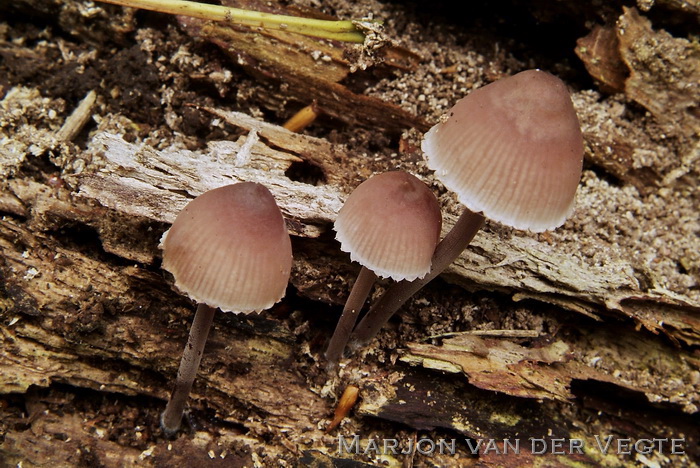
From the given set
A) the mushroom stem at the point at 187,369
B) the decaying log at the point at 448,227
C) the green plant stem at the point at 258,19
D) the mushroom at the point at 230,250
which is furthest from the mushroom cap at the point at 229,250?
the green plant stem at the point at 258,19

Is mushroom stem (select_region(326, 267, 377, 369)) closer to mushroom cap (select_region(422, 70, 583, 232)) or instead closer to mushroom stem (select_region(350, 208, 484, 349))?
mushroom stem (select_region(350, 208, 484, 349))

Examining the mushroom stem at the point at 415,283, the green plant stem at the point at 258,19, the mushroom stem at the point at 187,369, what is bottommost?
the mushroom stem at the point at 187,369

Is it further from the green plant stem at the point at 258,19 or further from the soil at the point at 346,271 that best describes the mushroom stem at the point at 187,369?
the green plant stem at the point at 258,19

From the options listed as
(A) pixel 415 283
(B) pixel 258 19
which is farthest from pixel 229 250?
(B) pixel 258 19

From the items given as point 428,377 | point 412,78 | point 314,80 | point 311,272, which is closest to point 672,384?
point 428,377

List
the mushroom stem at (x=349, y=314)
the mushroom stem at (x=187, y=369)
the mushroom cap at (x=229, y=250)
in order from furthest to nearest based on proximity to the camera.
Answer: the mushroom stem at (x=349, y=314)
the mushroom stem at (x=187, y=369)
the mushroom cap at (x=229, y=250)

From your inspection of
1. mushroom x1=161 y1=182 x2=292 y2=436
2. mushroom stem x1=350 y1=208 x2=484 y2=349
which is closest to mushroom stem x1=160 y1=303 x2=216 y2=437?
mushroom x1=161 y1=182 x2=292 y2=436

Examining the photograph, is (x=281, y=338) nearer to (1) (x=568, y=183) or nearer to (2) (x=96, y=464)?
(2) (x=96, y=464)
